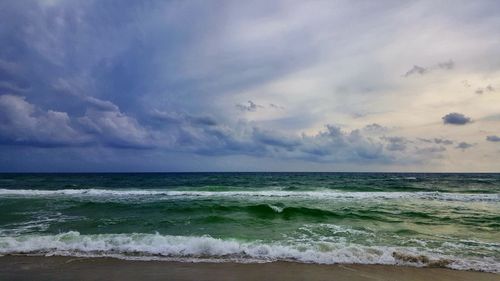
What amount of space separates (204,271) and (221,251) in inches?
67.7

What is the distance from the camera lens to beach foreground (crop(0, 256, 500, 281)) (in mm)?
6840

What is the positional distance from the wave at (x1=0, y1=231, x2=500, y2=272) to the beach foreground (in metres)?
0.47

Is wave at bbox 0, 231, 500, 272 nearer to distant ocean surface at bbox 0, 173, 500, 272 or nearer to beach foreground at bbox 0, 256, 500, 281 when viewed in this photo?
distant ocean surface at bbox 0, 173, 500, 272

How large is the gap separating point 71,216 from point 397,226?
14.3 meters

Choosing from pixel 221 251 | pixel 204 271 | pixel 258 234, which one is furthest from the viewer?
pixel 258 234

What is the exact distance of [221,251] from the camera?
890 centimetres

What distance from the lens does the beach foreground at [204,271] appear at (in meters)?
6.84

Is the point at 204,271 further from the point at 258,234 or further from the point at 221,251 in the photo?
the point at 258,234

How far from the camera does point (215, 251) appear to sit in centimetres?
889

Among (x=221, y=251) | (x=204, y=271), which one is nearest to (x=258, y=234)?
(x=221, y=251)

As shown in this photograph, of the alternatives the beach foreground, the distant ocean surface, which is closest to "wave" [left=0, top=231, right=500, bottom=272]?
the distant ocean surface

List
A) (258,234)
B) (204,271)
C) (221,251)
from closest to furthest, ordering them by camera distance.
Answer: (204,271) < (221,251) < (258,234)

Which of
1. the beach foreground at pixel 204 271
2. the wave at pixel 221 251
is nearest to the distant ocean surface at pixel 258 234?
the wave at pixel 221 251

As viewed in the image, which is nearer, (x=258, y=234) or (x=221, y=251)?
(x=221, y=251)
